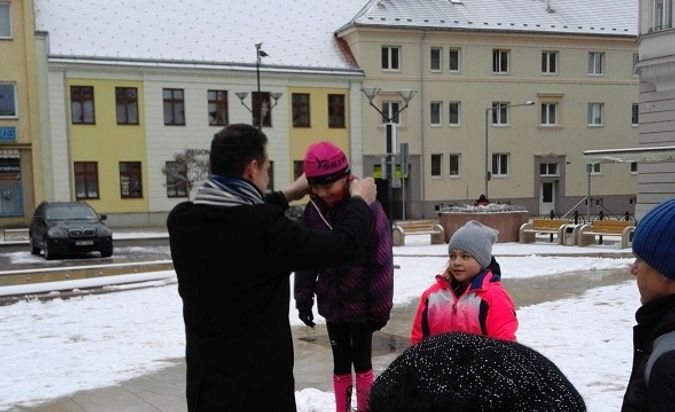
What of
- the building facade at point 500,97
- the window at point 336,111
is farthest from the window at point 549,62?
the window at point 336,111

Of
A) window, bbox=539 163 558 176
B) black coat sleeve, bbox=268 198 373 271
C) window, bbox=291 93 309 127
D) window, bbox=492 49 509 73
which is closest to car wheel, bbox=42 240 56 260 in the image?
black coat sleeve, bbox=268 198 373 271

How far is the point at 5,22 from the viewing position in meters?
31.6

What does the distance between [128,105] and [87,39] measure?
3.96m

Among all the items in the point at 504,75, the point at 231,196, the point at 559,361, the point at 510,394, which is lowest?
the point at 559,361

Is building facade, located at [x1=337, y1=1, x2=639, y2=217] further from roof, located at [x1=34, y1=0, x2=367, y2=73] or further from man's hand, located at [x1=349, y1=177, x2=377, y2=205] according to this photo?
man's hand, located at [x1=349, y1=177, x2=377, y2=205]

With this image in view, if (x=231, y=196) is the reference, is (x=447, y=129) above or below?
above

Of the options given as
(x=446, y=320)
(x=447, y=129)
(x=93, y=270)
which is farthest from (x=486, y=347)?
(x=447, y=129)

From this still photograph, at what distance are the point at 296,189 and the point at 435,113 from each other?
36981 mm

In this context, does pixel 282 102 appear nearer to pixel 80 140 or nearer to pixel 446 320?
pixel 80 140

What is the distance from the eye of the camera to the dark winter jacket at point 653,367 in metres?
1.72

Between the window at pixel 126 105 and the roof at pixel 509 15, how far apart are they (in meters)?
12.9

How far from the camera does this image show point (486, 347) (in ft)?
3.37

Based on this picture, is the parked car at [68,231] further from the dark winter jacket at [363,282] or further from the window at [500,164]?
the window at [500,164]

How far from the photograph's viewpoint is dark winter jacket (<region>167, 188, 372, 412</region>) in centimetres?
251
